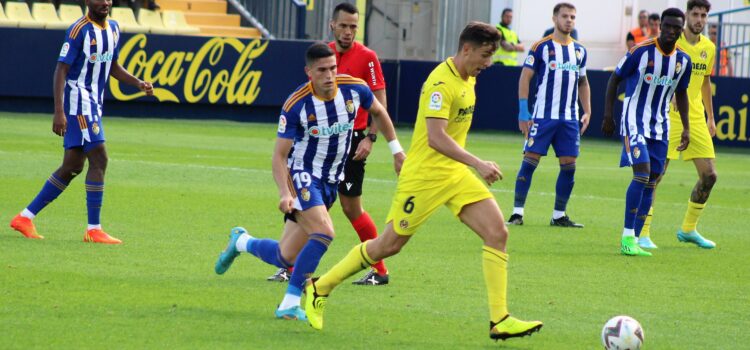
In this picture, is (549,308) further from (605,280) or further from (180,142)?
(180,142)

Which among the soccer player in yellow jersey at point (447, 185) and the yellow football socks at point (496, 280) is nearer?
the yellow football socks at point (496, 280)

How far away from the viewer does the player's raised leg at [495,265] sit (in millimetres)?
6512

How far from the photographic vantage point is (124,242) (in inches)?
389

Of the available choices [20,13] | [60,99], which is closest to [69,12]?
[20,13]

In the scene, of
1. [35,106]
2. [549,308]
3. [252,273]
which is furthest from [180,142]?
[549,308]

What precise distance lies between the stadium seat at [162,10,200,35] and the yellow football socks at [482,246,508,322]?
21146 millimetres

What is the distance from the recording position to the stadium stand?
25.4m

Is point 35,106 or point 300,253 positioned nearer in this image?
point 300,253

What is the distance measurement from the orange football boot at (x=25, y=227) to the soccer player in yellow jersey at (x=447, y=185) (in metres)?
3.70

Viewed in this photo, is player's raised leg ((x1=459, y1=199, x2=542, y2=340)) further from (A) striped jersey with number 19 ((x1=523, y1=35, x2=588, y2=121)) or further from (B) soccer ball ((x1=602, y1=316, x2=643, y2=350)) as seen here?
(A) striped jersey with number 19 ((x1=523, y1=35, x2=588, y2=121))

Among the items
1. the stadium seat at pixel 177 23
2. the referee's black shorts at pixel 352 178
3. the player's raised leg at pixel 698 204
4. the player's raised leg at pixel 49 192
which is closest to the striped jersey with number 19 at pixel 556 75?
the player's raised leg at pixel 698 204

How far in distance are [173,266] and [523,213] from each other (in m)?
5.12

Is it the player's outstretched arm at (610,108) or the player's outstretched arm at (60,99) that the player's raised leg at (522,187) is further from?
the player's outstretched arm at (60,99)

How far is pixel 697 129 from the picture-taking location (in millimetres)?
11242
